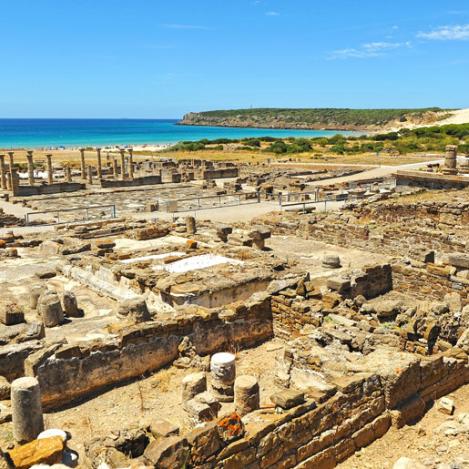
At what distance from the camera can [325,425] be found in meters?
7.20

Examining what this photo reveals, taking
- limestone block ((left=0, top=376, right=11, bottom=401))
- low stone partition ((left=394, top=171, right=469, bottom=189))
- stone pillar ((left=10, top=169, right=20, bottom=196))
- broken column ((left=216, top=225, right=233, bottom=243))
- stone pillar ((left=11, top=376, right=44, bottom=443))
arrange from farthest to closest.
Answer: stone pillar ((left=10, top=169, right=20, bottom=196)) → low stone partition ((left=394, top=171, right=469, bottom=189)) → broken column ((left=216, top=225, right=233, bottom=243)) → limestone block ((left=0, top=376, right=11, bottom=401)) → stone pillar ((left=11, top=376, right=44, bottom=443))

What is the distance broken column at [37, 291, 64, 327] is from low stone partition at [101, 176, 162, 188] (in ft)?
102

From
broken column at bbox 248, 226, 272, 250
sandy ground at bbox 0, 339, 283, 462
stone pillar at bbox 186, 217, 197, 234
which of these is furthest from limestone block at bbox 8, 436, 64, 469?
stone pillar at bbox 186, 217, 197, 234

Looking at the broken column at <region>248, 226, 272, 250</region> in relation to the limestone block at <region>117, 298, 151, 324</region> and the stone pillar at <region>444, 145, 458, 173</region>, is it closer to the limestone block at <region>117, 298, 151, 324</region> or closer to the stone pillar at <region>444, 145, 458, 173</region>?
the limestone block at <region>117, 298, 151, 324</region>

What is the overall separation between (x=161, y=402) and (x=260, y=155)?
197 ft

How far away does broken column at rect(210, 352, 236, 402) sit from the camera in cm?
880

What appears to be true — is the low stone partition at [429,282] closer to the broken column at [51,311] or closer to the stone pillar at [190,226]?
the broken column at [51,311]

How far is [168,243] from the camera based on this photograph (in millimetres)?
19906

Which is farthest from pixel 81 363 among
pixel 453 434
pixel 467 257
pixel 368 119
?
pixel 368 119

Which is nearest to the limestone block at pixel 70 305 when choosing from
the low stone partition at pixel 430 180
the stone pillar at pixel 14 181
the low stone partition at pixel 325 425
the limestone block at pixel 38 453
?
the limestone block at pixel 38 453

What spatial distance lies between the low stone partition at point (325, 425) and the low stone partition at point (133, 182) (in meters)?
36.1

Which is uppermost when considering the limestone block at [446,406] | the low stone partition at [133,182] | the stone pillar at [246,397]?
the low stone partition at [133,182]

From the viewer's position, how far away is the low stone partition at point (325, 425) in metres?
6.16

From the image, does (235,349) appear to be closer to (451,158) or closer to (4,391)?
(4,391)
